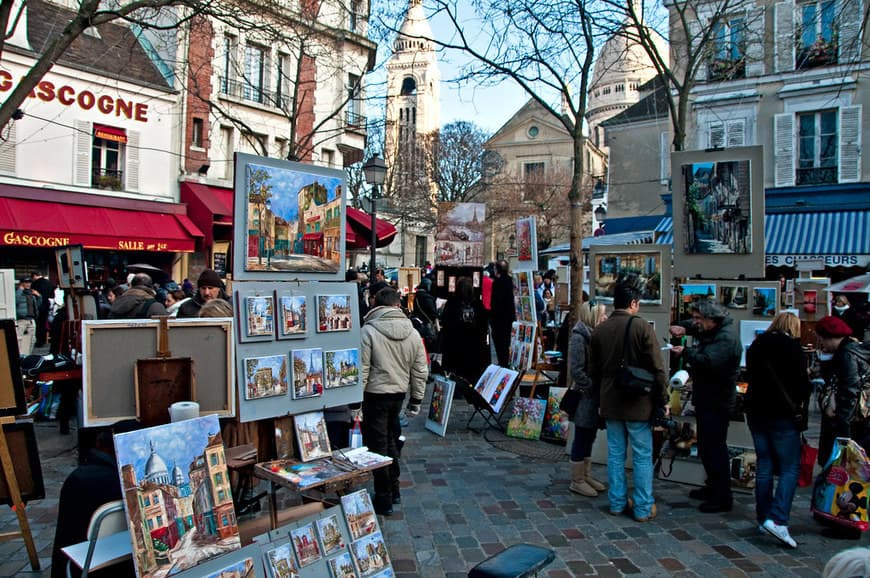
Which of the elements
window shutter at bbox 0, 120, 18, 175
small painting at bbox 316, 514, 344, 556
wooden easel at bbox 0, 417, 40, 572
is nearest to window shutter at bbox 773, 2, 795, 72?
small painting at bbox 316, 514, 344, 556

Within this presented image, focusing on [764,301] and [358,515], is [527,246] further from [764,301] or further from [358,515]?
[358,515]

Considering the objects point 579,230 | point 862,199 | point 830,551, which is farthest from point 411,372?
point 862,199

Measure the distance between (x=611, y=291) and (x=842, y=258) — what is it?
42.9ft

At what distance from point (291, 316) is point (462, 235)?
6.37m

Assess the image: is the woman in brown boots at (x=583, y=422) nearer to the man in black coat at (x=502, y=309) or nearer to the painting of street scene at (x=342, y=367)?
the painting of street scene at (x=342, y=367)

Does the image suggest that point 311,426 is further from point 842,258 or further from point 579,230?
point 842,258

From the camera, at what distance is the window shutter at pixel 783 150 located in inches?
743

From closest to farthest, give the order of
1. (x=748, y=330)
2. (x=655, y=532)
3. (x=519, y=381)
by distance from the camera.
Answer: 1. (x=655, y=532)
2. (x=748, y=330)
3. (x=519, y=381)

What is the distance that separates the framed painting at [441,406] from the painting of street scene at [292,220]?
3860 mm

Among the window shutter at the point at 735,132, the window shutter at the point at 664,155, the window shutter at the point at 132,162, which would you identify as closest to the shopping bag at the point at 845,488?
the window shutter at the point at 735,132

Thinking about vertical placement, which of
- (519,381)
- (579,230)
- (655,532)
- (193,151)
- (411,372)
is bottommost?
(655,532)

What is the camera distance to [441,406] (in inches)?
306

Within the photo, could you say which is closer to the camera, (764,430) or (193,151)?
(764,430)

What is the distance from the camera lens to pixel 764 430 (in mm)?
4668
